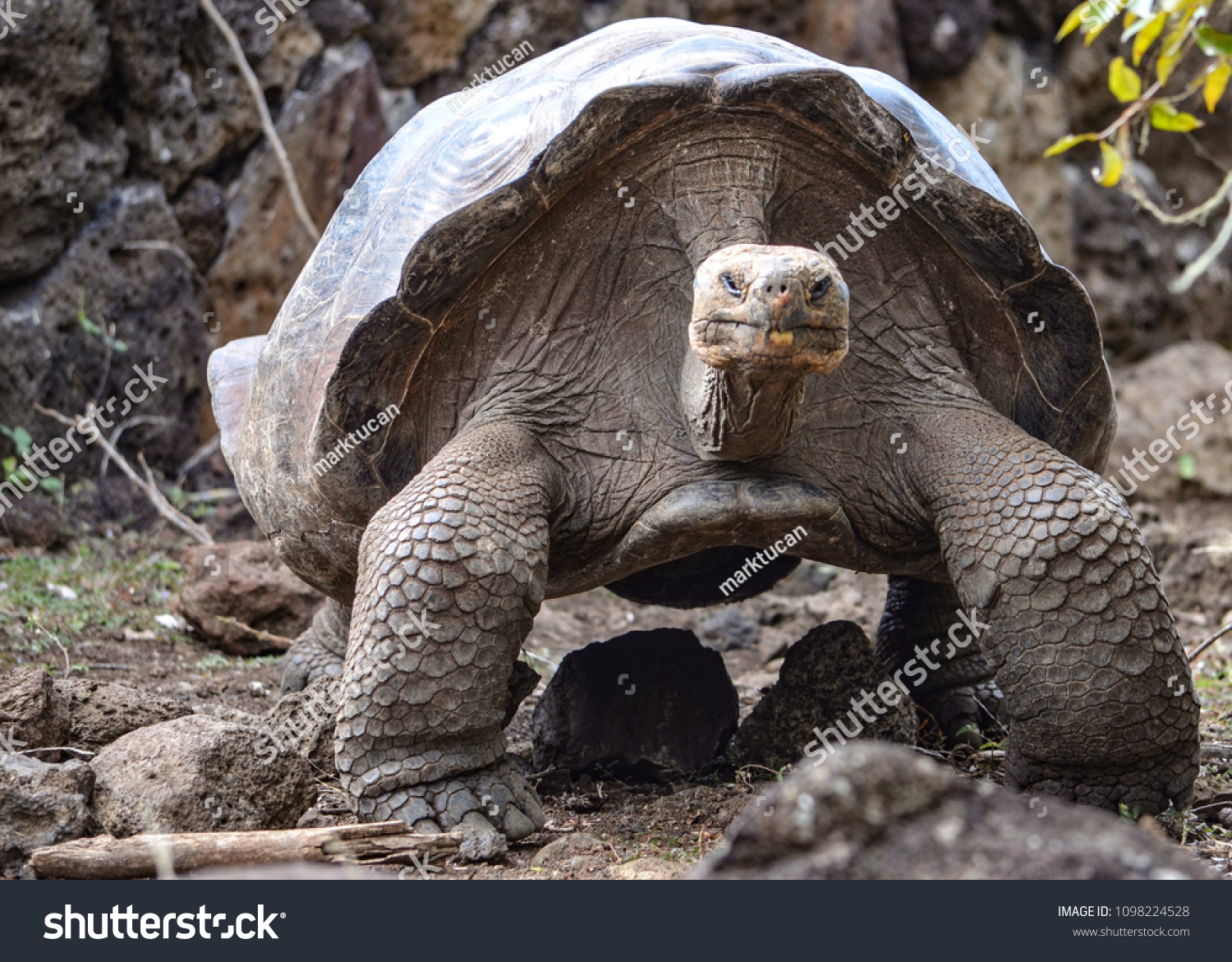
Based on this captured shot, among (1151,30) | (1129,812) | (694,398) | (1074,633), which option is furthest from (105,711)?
(1151,30)

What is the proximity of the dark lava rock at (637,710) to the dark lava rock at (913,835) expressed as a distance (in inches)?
86.8

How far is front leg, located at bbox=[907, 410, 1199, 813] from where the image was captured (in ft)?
9.30

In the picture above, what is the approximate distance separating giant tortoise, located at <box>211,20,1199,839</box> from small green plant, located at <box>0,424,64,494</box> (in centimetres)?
336

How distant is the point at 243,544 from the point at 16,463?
1.58 meters

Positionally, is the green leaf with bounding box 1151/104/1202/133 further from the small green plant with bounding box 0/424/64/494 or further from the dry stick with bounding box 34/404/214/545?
the small green plant with bounding box 0/424/64/494

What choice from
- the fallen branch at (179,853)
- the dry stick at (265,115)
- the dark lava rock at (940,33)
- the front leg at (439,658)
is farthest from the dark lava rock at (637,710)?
the dark lava rock at (940,33)

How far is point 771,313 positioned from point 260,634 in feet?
10.7

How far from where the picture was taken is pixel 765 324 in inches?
97.2

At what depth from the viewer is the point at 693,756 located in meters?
3.46

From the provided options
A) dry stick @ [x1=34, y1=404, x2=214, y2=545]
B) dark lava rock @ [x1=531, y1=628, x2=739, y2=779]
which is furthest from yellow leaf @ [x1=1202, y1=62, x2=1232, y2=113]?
dry stick @ [x1=34, y1=404, x2=214, y2=545]

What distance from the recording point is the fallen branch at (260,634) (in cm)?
504

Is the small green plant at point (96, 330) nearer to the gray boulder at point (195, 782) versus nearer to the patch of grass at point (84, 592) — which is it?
the patch of grass at point (84, 592)

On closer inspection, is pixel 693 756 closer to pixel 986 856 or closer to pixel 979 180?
pixel 979 180

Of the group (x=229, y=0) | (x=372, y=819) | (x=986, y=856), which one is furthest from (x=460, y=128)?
(x=229, y=0)
